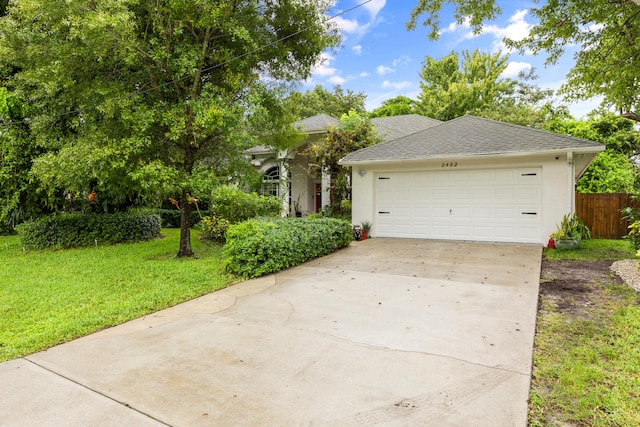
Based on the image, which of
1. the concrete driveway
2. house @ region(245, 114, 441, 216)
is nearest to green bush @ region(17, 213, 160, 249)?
house @ region(245, 114, 441, 216)

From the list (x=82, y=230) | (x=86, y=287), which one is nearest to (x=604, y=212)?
(x=86, y=287)

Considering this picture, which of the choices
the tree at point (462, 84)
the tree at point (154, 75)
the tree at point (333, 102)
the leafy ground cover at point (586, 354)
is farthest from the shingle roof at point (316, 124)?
the tree at point (333, 102)

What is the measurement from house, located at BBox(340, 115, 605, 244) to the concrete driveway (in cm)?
501

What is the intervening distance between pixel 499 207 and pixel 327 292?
6.94 metres

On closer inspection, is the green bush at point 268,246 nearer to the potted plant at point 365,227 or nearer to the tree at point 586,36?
the potted plant at point 365,227

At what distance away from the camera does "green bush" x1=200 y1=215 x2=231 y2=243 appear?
10867mm

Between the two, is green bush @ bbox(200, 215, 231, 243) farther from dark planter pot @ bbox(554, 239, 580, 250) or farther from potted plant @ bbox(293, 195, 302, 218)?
dark planter pot @ bbox(554, 239, 580, 250)

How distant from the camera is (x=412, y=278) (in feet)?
20.3

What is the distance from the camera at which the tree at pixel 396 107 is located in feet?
96.2

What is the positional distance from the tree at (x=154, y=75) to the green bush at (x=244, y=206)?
141cm

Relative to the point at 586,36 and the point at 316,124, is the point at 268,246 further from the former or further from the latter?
the point at 316,124

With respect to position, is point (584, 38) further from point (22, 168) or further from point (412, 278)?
point (22, 168)

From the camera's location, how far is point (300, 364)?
3.14 metres

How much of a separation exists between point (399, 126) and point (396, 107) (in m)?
13.5
